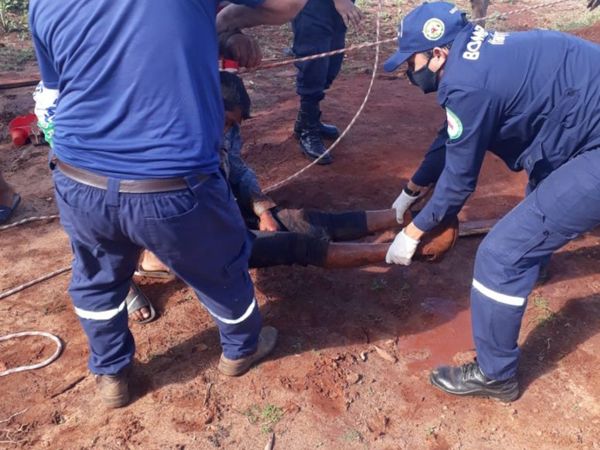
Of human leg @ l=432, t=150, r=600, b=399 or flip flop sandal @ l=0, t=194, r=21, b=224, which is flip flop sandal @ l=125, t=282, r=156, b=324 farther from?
human leg @ l=432, t=150, r=600, b=399

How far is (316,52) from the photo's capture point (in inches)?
203

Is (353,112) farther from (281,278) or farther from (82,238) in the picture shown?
(82,238)

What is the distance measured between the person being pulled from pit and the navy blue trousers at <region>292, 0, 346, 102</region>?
134 cm

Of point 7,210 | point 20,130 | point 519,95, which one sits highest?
point 519,95

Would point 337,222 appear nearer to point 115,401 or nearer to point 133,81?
point 115,401

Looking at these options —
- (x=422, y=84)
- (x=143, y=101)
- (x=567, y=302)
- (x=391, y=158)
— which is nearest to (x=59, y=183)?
(x=143, y=101)

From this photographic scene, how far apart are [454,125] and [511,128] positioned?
1.00 ft

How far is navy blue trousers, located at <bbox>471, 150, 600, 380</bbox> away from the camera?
2.58 meters

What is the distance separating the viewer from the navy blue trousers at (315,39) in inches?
198

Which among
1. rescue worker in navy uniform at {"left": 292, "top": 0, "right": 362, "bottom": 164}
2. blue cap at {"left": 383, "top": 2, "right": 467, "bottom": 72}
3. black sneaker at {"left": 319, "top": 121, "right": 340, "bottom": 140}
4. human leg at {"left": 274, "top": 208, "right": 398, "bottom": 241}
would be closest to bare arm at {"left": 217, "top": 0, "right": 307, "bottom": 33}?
blue cap at {"left": 383, "top": 2, "right": 467, "bottom": 72}

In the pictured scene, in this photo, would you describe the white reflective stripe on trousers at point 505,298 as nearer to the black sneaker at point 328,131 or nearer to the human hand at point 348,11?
the human hand at point 348,11

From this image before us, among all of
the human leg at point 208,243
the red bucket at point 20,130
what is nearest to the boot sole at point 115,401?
the human leg at point 208,243

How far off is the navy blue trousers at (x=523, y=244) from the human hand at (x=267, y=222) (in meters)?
1.54

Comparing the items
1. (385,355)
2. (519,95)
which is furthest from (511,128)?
(385,355)
